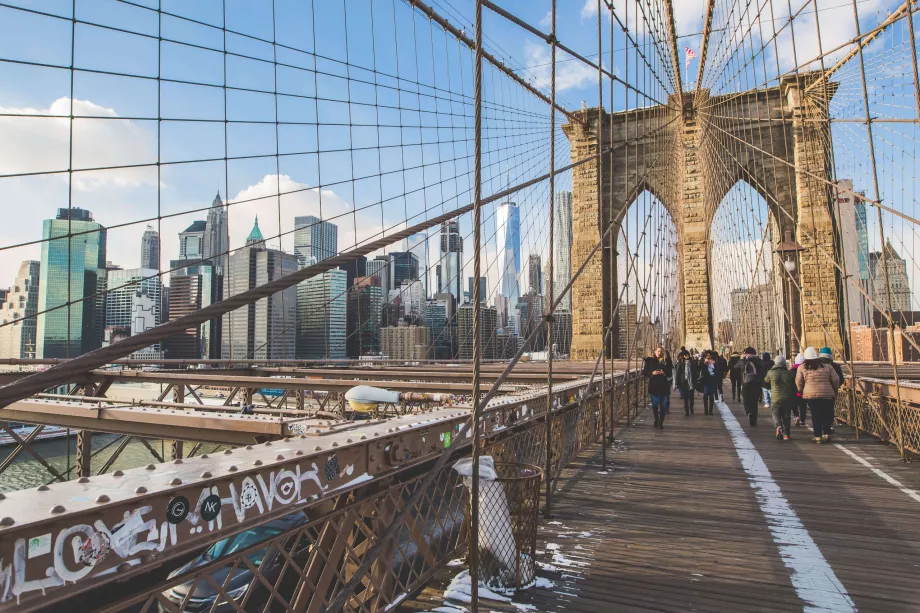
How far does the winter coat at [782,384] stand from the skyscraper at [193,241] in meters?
8.20

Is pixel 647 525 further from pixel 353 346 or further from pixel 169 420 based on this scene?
pixel 353 346

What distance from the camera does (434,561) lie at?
2932 millimetres

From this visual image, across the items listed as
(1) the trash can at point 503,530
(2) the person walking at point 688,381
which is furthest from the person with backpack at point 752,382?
(1) the trash can at point 503,530

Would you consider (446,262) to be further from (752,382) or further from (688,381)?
(752,382)

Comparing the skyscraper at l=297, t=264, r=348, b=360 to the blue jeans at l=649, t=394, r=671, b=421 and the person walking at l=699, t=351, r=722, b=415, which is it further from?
the person walking at l=699, t=351, r=722, b=415

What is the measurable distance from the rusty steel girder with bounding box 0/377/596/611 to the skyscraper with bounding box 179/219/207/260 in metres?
6.90

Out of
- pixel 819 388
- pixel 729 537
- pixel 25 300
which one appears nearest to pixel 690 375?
pixel 819 388

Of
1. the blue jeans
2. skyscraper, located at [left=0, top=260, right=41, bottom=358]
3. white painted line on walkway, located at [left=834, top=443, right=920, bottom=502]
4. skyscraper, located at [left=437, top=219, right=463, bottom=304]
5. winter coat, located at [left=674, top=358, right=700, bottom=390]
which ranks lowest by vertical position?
white painted line on walkway, located at [left=834, top=443, right=920, bottom=502]

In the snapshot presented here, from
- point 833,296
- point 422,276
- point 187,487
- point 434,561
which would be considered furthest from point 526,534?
point 833,296

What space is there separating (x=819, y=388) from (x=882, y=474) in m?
1.54

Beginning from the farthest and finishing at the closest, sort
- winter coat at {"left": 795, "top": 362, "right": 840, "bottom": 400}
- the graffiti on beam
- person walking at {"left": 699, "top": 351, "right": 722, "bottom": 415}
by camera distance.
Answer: person walking at {"left": 699, "top": 351, "right": 722, "bottom": 415}, winter coat at {"left": 795, "top": 362, "right": 840, "bottom": 400}, the graffiti on beam

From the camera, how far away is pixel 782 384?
7.23m

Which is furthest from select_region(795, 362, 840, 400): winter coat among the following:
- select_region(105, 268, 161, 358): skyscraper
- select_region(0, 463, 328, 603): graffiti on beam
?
select_region(105, 268, 161, 358): skyscraper

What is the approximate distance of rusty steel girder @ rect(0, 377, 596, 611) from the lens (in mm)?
1263
